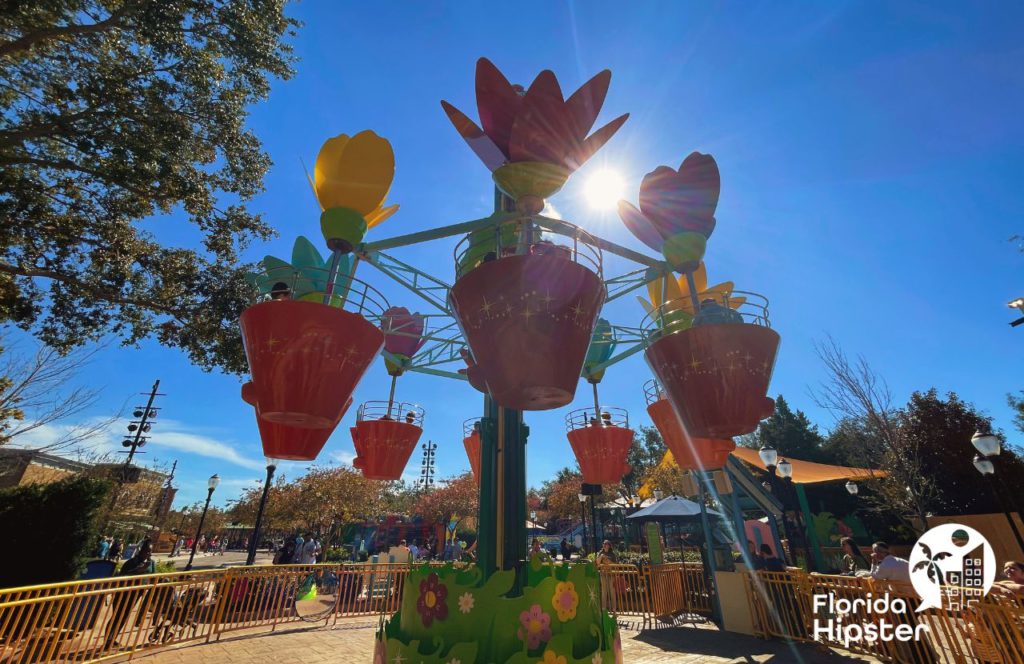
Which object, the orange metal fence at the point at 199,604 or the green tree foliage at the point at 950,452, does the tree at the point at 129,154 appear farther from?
the green tree foliage at the point at 950,452

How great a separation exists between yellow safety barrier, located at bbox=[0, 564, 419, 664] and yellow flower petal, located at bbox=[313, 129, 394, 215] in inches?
200

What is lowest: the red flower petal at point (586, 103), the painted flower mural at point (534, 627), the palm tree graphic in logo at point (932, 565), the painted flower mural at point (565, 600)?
the painted flower mural at point (534, 627)

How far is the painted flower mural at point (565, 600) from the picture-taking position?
3.01m

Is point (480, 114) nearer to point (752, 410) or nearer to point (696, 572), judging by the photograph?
point (752, 410)

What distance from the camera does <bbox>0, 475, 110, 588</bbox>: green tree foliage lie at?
9.17m

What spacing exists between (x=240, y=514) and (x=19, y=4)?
35.7 meters

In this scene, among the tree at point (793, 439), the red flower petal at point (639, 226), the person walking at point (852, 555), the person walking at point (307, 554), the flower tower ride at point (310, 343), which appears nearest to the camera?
the flower tower ride at point (310, 343)

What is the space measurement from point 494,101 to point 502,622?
3491mm

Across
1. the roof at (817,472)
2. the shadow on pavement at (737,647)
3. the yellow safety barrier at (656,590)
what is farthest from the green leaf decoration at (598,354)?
the roof at (817,472)

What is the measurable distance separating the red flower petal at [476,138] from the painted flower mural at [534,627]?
3.15 meters

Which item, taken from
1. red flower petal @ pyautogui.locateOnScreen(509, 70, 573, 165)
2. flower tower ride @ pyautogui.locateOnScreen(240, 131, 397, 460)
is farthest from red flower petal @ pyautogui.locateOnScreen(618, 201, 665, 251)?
flower tower ride @ pyautogui.locateOnScreen(240, 131, 397, 460)

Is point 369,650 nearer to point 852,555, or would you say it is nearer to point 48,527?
point 48,527

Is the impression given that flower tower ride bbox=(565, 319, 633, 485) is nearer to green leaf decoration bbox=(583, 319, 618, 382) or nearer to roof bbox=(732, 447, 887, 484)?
green leaf decoration bbox=(583, 319, 618, 382)

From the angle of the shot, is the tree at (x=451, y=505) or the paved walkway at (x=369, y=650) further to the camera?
the tree at (x=451, y=505)
